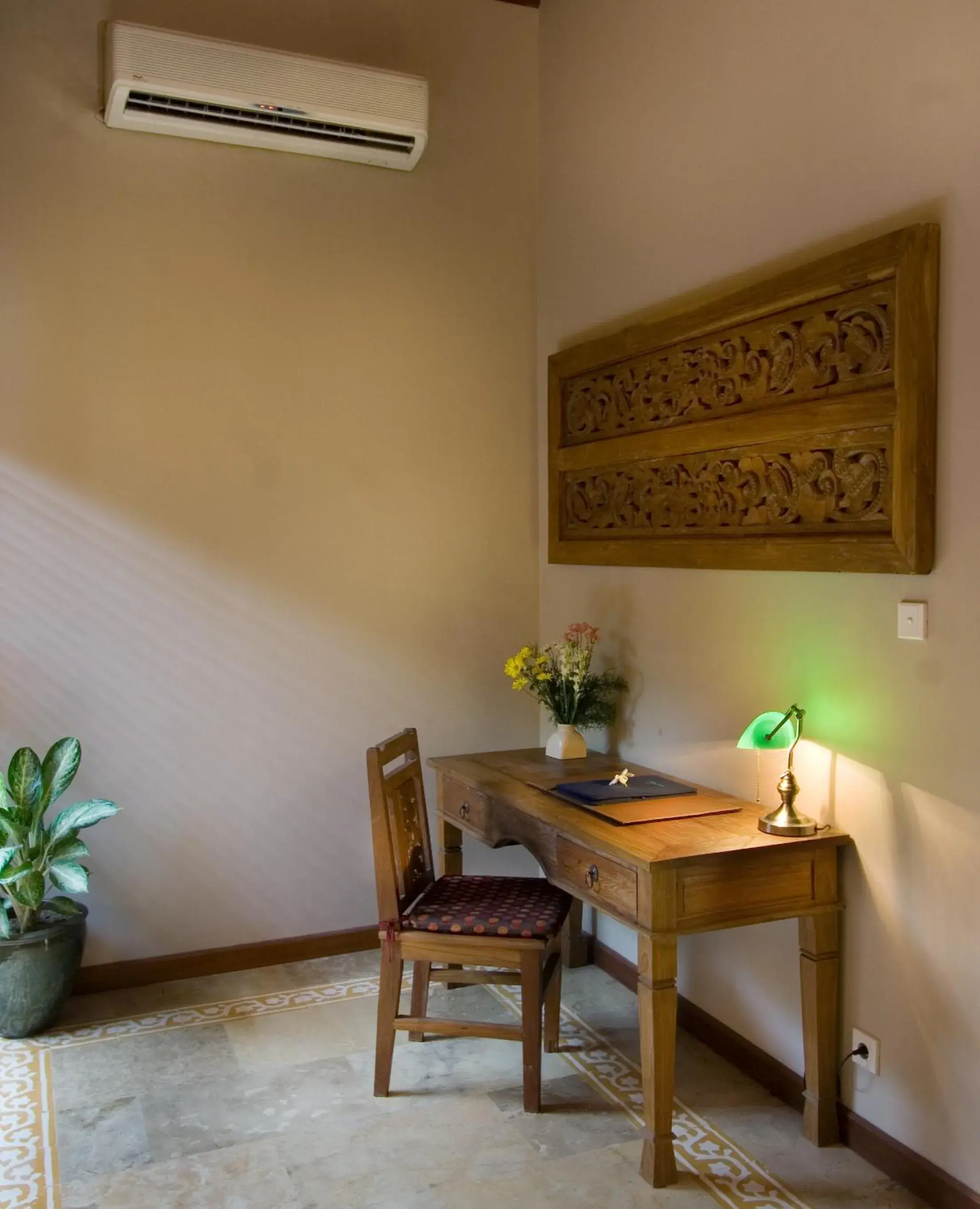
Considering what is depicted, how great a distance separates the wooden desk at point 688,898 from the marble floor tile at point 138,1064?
1069 mm

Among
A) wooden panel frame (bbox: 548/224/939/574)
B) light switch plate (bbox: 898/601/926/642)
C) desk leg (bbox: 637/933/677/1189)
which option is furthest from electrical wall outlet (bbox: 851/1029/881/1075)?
wooden panel frame (bbox: 548/224/939/574)

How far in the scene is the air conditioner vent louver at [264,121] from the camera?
3215mm

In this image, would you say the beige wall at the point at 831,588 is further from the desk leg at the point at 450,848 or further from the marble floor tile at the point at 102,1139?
the marble floor tile at the point at 102,1139

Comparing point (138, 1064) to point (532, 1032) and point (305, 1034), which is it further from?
point (532, 1032)

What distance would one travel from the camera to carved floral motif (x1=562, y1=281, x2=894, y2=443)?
92.4 inches

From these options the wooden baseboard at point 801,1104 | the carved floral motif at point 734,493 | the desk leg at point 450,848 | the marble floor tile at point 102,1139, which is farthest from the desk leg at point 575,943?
the marble floor tile at point 102,1139

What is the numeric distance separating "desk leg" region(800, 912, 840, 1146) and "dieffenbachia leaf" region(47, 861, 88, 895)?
187 cm

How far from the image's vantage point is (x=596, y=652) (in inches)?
Answer: 140

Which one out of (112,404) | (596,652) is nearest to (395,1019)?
(596,652)

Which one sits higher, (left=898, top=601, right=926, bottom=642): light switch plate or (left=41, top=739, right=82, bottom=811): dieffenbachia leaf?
(left=898, top=601, right=926, bottom=642): light switch plate

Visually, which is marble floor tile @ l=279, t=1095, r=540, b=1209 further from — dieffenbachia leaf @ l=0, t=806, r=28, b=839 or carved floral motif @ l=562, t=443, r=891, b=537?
carved floral motif @ l=562, t=443, r=891, b=537

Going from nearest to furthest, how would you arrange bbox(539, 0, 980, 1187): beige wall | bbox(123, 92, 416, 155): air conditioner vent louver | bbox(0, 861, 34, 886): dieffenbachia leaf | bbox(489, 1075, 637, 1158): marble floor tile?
bbox(539, 0, 980, 1187): beige wall → bbox(489, 1075, 637, 1158): marble floor tile → bbox(0, 861, 34, 886): dieffenbachia leaf → bbox(123, 92, 416, 155): air conditioner vent louver

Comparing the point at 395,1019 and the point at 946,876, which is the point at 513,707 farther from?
the point at 946,876

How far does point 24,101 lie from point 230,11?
70cm
